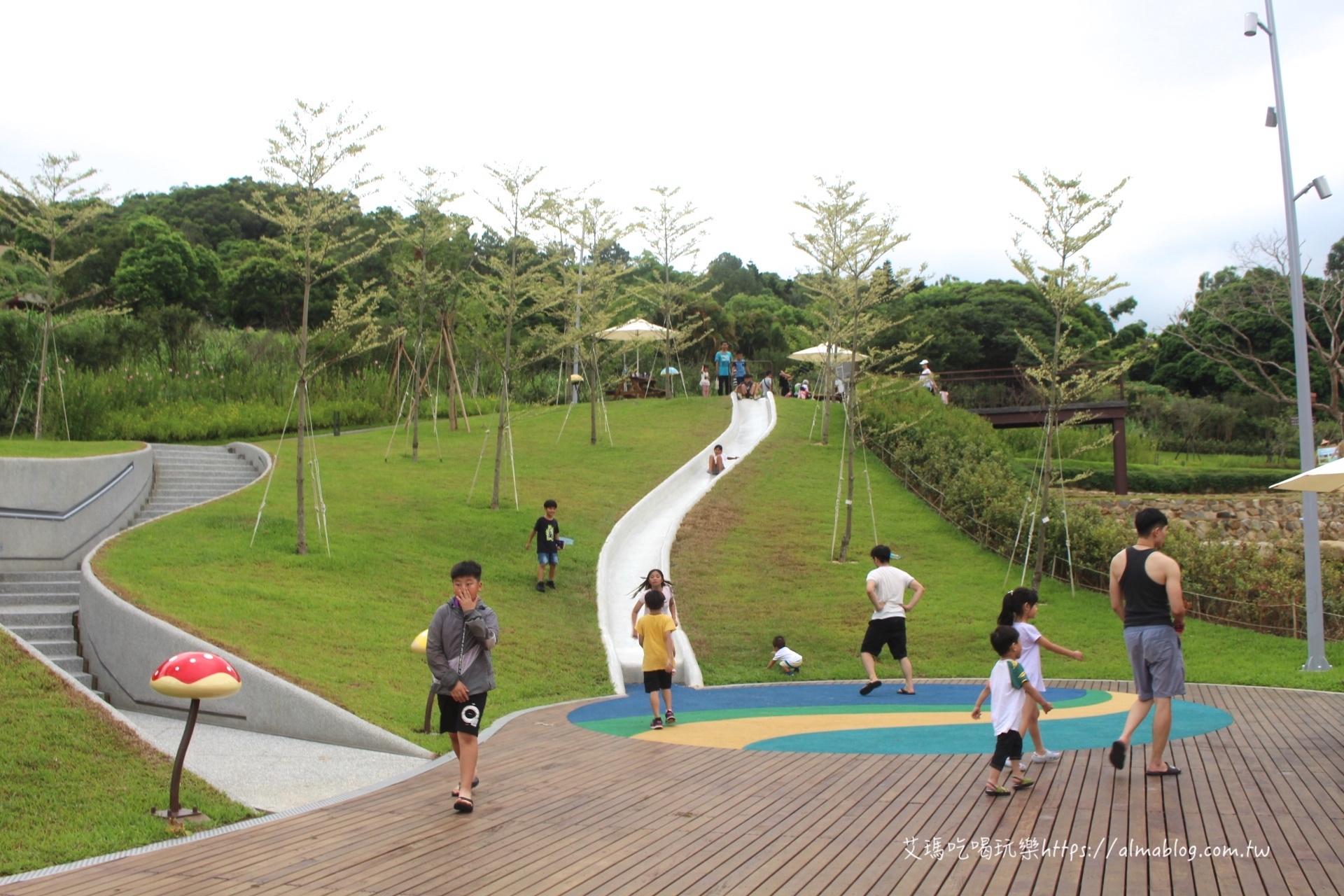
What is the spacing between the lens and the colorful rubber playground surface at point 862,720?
8.34 metres

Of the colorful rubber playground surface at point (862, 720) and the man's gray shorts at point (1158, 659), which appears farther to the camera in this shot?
the colorful rubber playground surface at point (862, 720)

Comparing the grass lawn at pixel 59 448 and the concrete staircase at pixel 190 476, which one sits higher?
the grass lawn at pixel 59 448

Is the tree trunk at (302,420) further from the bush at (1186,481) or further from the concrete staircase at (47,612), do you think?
the bush at (1186,481)

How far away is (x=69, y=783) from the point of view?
6.99 metres

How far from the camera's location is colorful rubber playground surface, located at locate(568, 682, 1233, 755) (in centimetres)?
834

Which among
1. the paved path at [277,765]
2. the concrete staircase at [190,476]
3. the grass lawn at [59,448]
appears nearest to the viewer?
the paved path at [277,765]

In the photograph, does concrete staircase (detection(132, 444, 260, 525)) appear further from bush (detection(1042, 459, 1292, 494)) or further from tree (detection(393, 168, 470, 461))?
bush (detection(1042, 459, 1292, 494))

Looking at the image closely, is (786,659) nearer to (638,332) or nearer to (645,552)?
(645,552)

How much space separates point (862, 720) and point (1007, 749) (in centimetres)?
349

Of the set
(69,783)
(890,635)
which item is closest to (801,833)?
(69,783)

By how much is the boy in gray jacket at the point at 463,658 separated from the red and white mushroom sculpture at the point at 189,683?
4.41 feet

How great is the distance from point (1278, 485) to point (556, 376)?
3881 centimetres

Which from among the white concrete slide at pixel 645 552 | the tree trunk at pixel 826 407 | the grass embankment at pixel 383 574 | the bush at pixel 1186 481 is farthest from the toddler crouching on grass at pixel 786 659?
the bush at pixel 1186 481

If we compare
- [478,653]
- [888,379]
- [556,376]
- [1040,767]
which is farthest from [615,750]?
[556,376]
